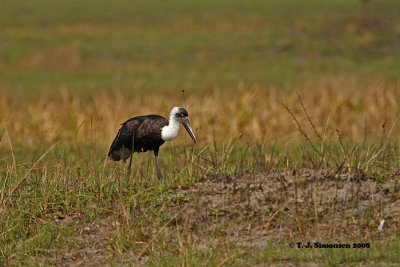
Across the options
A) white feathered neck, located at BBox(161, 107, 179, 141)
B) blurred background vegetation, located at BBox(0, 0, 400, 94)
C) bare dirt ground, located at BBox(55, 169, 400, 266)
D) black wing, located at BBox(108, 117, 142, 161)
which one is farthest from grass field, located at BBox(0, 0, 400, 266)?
white feathered neck, located at BBox(161, 107, 179, 141)

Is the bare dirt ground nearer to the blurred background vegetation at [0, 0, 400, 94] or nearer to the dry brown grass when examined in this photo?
the dry brown grass

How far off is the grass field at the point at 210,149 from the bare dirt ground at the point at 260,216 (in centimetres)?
2

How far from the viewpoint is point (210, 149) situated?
1288 centimetres

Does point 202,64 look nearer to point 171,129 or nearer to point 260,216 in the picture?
point 171,129

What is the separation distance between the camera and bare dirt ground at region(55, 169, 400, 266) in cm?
696

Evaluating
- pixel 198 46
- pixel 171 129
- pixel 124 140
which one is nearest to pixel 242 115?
pixel 124 140

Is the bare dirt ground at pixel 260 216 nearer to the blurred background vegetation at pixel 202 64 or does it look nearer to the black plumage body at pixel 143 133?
the black plumage body at pixel 143 133

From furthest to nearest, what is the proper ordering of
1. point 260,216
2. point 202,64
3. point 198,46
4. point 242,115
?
point 198,46, point 202,64, point 242,115, point 260,216

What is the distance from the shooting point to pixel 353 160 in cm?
901

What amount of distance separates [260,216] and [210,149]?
5382 millimetres

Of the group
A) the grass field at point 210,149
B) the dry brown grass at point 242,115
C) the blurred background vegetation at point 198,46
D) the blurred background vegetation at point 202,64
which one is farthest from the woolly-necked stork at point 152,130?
the blurred background vegetation at point 198,46

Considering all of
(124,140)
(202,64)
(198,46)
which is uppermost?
(124,140)

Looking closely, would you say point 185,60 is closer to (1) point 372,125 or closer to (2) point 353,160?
(1) point 372,125

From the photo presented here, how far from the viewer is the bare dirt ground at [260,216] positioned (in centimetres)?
696
